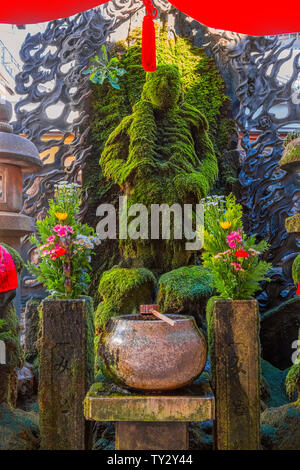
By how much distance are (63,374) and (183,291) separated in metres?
1.62

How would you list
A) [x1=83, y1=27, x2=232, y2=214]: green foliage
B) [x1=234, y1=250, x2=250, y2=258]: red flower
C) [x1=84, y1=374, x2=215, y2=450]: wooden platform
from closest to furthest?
[x1=84, y1=374, x2=215, y2=450]: wooden platform → [x1=234, y1=250, x2=250, y2=258]: red flower → [x1=83, y1=27, x2=232, y2=214]: green foliage

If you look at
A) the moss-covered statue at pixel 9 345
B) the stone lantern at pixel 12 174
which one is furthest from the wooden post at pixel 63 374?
the stone lantern at pixel 12 174

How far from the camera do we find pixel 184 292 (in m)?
4.02

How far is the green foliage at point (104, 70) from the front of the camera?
522 centimetres

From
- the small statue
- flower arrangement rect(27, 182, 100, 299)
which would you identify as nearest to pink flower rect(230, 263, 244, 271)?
flower arrangement rect(27, 182, 100, 299)

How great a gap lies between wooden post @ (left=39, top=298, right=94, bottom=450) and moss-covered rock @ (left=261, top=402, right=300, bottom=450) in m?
1.45

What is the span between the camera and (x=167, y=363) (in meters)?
2.28

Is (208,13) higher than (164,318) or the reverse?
higher

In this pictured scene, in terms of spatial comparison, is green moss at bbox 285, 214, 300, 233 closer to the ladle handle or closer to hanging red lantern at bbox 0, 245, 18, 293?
the ladle handle

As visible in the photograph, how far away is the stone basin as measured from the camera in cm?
229

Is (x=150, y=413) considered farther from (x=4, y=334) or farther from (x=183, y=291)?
(x=183, y=291)

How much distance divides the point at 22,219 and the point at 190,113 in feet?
7.57

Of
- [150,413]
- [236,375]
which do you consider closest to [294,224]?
[236,375]
